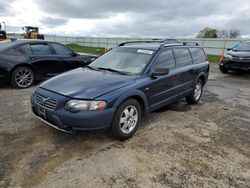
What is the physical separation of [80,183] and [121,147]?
1020 millimetres

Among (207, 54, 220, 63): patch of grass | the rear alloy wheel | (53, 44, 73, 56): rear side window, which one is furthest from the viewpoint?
(207, 54, 220, 63): patch of grass

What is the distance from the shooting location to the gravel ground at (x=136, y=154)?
9.62ft

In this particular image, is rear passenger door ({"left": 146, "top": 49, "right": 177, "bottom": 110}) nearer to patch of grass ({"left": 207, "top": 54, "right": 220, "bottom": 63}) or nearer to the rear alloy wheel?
the rear alloy wheel

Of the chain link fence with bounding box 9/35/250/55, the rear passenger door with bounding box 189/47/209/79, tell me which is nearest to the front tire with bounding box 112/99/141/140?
the rear passenger door with bounding box 189/47/209/79

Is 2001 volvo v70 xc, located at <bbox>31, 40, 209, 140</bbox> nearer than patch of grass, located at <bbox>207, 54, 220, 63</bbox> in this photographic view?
Yes

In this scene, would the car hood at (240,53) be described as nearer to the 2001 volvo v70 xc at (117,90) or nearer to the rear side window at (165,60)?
the 2001 volvo v70 xc at (117,90)

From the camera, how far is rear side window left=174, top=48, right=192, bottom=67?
5.17 metres

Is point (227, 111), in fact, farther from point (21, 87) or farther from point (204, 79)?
point (21, 87)

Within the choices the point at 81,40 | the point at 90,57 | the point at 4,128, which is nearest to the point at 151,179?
the point at 4,128

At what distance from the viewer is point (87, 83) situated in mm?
3787

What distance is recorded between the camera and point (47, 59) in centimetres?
752

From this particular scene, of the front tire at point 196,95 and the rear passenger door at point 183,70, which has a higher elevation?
the rear passenger door at point 183,70

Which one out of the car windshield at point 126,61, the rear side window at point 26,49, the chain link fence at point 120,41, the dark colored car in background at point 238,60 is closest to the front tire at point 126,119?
the car windshield at point 126,61

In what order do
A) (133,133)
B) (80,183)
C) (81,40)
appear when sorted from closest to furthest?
(80,183) < (133,133) < (81,40)
